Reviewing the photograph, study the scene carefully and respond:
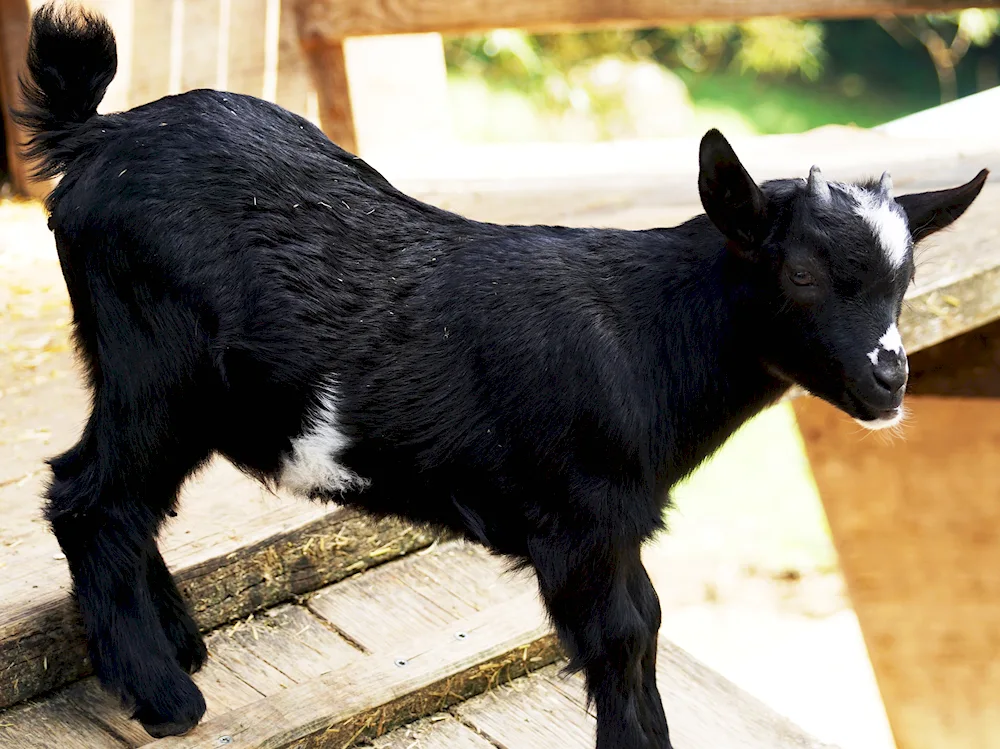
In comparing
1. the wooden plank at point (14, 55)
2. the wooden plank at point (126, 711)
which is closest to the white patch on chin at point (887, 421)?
the wooden plank at point (126, 711)

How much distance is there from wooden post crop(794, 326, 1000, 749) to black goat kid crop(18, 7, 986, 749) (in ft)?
9.59

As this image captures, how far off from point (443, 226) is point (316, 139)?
292 mm

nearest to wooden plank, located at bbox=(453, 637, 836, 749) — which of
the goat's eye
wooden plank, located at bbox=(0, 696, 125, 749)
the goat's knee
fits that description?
the goat's knee

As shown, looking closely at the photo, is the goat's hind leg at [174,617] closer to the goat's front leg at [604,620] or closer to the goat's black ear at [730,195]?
the goat's front leg at [604,620]

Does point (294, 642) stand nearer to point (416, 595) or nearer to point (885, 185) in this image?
point (416, 595)

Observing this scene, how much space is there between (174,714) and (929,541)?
3.61 meters

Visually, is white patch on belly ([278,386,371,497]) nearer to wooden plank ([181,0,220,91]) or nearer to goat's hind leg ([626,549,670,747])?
goat's hind leg ([626,549,670,747])

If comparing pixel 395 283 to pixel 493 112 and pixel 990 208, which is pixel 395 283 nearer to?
pixel 990 208

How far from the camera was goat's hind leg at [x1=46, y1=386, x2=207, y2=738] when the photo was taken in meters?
2.30

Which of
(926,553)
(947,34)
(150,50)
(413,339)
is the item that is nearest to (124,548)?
(413,339)

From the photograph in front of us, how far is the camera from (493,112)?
1184cm

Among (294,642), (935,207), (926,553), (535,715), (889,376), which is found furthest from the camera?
(926,553)

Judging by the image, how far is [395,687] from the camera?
98.6 inches

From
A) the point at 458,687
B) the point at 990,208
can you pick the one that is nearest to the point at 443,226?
the point at 458,687
